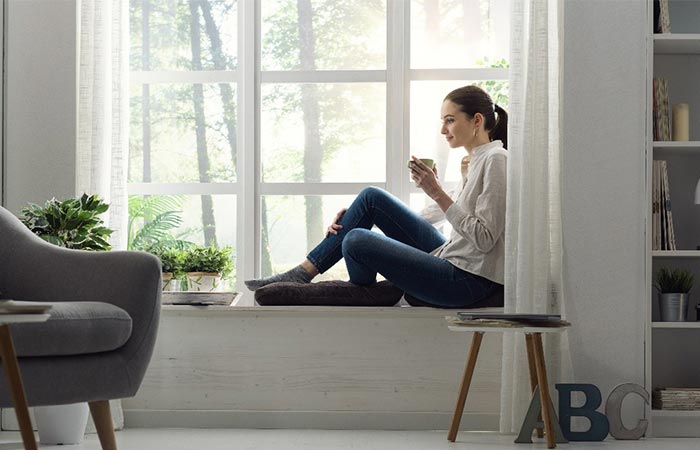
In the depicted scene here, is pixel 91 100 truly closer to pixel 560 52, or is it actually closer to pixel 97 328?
pixel 97 328

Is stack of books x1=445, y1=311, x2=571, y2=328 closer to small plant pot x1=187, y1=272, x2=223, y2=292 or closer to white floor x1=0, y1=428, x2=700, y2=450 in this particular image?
white floor x1=0, y1=428, x2=700, y2=450

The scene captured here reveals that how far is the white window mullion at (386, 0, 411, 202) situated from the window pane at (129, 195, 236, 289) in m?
0.70

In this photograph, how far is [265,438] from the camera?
363cm

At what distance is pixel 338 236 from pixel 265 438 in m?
0.86

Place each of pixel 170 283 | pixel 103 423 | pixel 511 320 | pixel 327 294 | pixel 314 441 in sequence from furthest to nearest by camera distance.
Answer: pixel 170 283
pixel 327 294
pixel 314 441
pixel 511 320
pixel 103 423

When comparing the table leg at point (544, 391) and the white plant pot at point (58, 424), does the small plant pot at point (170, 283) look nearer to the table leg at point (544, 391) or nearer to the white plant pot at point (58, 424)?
the white plant pot at point (58, 424)

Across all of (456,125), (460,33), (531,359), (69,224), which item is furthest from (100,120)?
(531,359)

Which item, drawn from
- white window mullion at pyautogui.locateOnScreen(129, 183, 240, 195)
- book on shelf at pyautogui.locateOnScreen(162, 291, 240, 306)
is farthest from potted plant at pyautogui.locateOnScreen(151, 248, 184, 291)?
white window mullion at pyautogui.locateOnScreen(129, 183, 240, 195)

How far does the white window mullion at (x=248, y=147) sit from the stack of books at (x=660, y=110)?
1.66 meters

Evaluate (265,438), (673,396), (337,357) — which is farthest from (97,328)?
(673,396)

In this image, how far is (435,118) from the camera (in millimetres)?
4562

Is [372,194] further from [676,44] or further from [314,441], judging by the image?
[676,44]

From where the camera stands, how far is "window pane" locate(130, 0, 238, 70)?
4625 mm

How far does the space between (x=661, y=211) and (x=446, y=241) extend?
0.81 m
